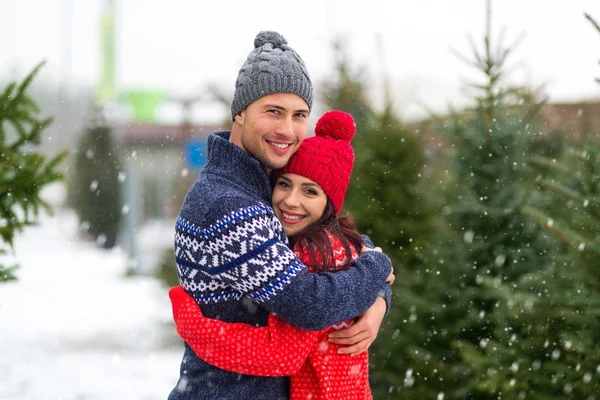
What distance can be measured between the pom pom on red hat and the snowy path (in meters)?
3.51

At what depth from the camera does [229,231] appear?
242cm

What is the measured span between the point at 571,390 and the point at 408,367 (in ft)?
8.45

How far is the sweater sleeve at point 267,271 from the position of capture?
238 centimetres

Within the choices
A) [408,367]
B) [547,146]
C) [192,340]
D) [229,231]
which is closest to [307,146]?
[229,231]

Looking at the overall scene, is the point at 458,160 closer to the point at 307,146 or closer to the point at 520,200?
the point at 520,200

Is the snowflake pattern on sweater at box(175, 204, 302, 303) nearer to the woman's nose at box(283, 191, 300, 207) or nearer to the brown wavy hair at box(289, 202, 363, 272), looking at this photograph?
the brown wavy hair at box(289, 202, 363, 272)

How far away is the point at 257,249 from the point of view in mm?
2395

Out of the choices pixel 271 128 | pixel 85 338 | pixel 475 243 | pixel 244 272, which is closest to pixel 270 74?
pixel 271 128

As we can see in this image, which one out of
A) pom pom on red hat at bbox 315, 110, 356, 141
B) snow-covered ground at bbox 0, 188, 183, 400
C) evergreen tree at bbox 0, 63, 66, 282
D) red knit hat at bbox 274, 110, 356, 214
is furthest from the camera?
snow-covered ground at bbox 0, 188, 183, 400

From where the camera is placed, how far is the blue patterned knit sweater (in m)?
2.39

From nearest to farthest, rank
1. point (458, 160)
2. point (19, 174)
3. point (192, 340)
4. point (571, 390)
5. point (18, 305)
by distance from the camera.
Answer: point (192, 340) → point (571, 390) → point (19, 174) → point (458, 160) → point (18, 305)

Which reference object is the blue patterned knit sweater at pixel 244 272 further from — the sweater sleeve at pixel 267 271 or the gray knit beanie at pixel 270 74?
the gray knit beanie at pixel 270 74

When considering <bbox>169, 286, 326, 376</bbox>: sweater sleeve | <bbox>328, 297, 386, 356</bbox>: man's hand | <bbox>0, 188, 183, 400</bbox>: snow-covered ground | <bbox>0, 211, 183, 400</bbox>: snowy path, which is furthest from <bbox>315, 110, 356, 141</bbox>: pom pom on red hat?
<bbox>0, 211, 183, 400</bbox>: snowy path

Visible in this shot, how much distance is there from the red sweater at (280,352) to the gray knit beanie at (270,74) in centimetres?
63
